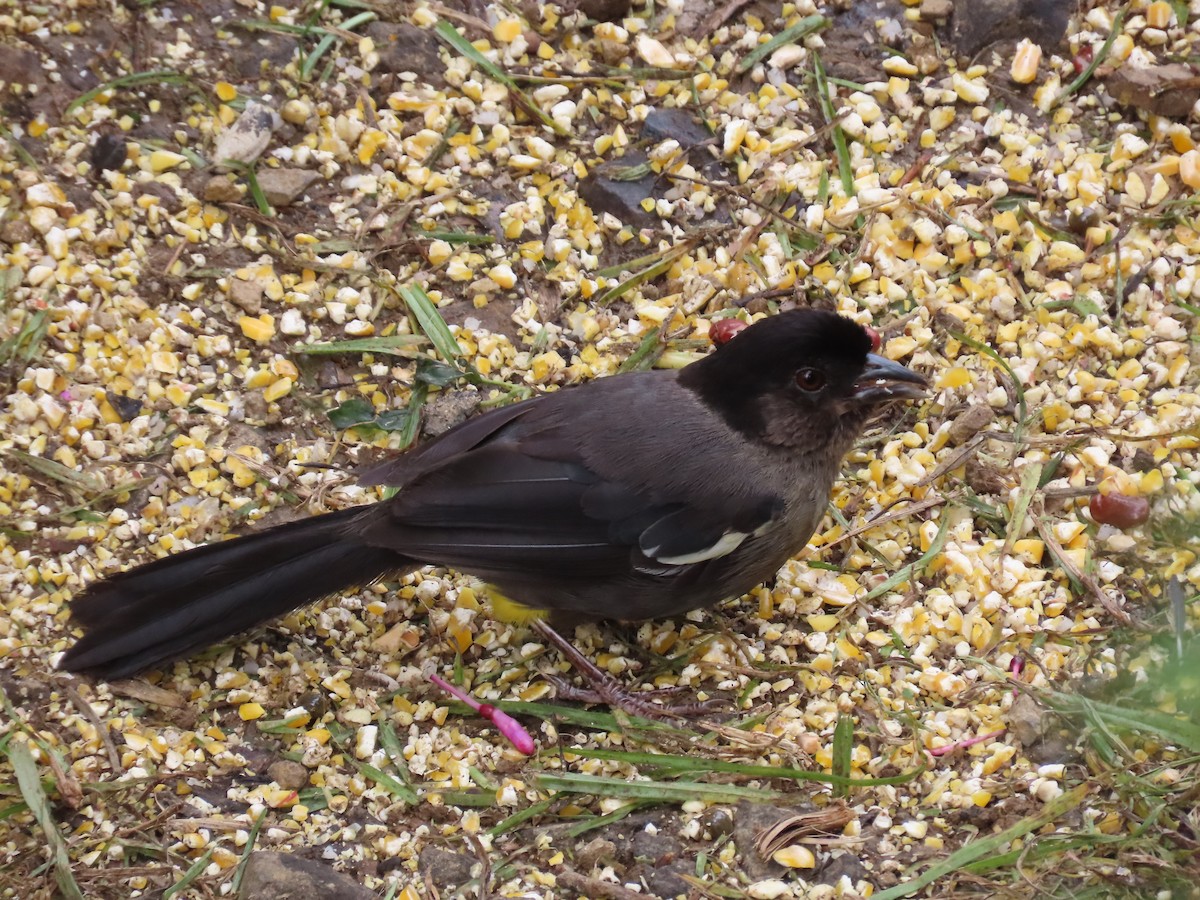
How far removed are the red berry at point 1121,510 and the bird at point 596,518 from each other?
2.38 feet


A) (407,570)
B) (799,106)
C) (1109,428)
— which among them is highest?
(799,106)

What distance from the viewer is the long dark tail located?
4152 mm

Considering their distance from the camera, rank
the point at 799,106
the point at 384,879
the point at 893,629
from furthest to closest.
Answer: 1. the point at 799,106
2. the point at 893,629
3. the point at 384,879

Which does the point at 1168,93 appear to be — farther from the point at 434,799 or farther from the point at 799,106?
the point at 434,799

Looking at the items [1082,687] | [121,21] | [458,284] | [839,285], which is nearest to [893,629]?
[1082,687]

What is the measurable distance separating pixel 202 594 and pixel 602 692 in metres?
1.33

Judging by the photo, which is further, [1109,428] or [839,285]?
[839,285]

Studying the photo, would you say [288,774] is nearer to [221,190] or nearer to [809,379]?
[809,379]

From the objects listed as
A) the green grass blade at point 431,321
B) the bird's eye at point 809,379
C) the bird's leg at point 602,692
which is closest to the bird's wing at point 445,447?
the green grass blade at point 431,321

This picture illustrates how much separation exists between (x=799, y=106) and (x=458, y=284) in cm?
164

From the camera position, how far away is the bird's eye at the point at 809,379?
4350 millimetres

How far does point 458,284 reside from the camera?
5.28 metres

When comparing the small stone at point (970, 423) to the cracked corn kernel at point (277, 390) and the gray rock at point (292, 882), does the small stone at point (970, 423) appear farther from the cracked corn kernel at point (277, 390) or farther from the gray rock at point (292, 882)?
the gray rock at point (292, 882)

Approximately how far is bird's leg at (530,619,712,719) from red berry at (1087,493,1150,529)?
4.87 feet
